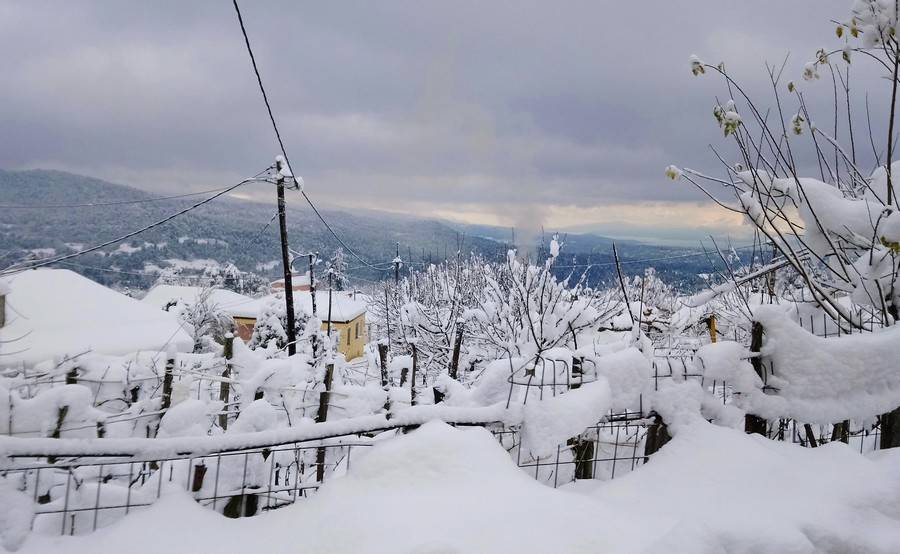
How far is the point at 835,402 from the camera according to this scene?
3.64 meters

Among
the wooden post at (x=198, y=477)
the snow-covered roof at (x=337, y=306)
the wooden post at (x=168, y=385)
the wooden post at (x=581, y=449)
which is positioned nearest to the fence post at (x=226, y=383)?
the wooden post at (x=168, y=385)

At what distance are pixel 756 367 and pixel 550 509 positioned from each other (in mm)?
2338

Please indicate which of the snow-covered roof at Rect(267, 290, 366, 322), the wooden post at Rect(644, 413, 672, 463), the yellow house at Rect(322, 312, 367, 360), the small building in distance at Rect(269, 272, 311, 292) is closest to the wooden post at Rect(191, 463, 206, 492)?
the wooden post at Rect(644, 413, 672, 463)

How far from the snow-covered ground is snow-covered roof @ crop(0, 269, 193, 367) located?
1170cm

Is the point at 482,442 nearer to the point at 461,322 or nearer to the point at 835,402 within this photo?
the point at 835,402

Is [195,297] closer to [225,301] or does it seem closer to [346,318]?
[225,301]

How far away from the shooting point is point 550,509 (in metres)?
2.55

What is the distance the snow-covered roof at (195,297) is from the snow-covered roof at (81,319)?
491 inches

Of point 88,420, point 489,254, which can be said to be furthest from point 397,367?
point 489,254

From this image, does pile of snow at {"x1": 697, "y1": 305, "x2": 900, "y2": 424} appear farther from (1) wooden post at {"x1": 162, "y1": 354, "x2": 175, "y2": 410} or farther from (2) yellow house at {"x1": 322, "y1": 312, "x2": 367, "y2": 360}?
(2) yellow house at {"x1": 322, "y1": 312, "x2": 367, "y2": 360}

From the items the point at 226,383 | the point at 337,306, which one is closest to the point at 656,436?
the point at 226,383

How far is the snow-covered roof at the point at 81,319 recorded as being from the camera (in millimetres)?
13258

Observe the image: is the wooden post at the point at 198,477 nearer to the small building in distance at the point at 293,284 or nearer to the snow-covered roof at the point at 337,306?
the snow-covered roof at the point at 337,306

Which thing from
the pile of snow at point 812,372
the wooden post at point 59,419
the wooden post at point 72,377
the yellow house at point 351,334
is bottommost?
the yellow house at point 351,334
